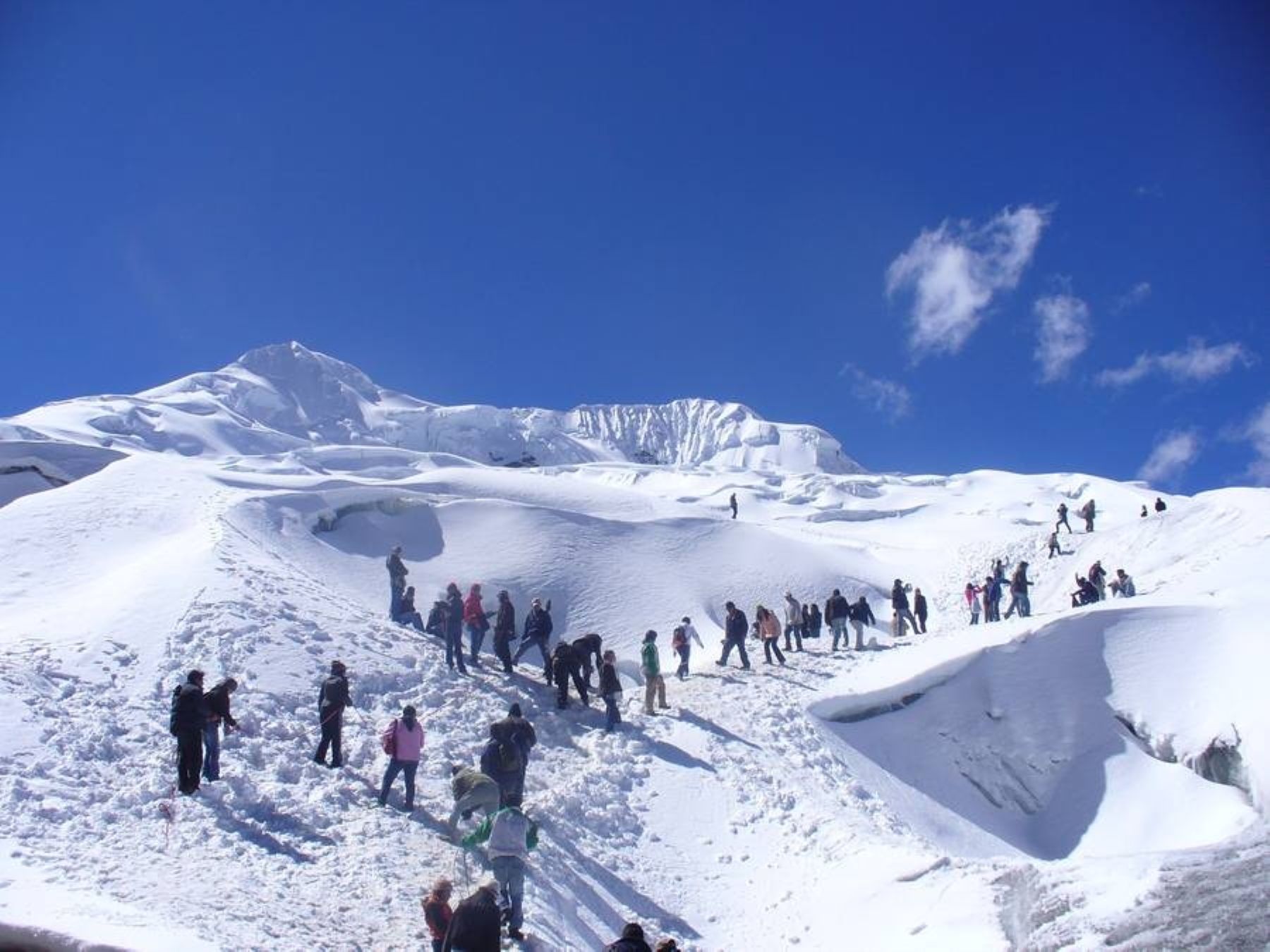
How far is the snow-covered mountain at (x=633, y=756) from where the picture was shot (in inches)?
379

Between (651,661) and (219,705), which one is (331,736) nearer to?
(219,705)

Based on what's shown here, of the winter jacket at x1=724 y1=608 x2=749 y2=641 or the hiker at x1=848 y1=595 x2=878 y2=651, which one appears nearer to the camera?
the winter jacket at x1=724 y1=608 x2=749 y2=641

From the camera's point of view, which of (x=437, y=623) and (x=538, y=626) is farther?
(x=437, y=623)

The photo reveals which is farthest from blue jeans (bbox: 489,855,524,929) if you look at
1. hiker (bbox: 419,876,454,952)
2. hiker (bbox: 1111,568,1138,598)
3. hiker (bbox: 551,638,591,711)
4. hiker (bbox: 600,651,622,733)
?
hiker (bbox: 1111,568,1138,598)

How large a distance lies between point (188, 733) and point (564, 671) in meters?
8.38

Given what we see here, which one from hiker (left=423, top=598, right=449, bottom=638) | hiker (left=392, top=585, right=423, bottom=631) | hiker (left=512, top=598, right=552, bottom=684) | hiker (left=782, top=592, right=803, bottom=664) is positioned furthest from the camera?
hiker (left=782, top=592, right=803, bottom=664)

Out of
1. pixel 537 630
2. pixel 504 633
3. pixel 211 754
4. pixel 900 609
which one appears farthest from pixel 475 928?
pixel 900 609

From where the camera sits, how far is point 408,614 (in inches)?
891

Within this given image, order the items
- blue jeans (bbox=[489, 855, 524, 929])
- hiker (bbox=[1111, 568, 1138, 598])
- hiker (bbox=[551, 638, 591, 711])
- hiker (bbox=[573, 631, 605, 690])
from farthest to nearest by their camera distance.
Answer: hiker (bbox=[1111, 568, 1138, 598]) → hiker (bbox=[573, 631, 605, 690]) → hiker (bbox=[551, 638, 591, 711]) → blue jeans (bbox=[489, 855, 524, 929])

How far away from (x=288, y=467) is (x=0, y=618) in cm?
7737

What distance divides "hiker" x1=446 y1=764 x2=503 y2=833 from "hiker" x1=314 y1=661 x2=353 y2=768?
2.53 metres

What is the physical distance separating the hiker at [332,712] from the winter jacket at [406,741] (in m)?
1.14

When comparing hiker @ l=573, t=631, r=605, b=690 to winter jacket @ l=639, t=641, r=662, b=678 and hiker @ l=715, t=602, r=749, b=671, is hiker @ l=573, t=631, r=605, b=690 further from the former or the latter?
hiker @ l=715, t=602, r=749, b=671

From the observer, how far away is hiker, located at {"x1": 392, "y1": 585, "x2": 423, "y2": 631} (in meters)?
22.5
